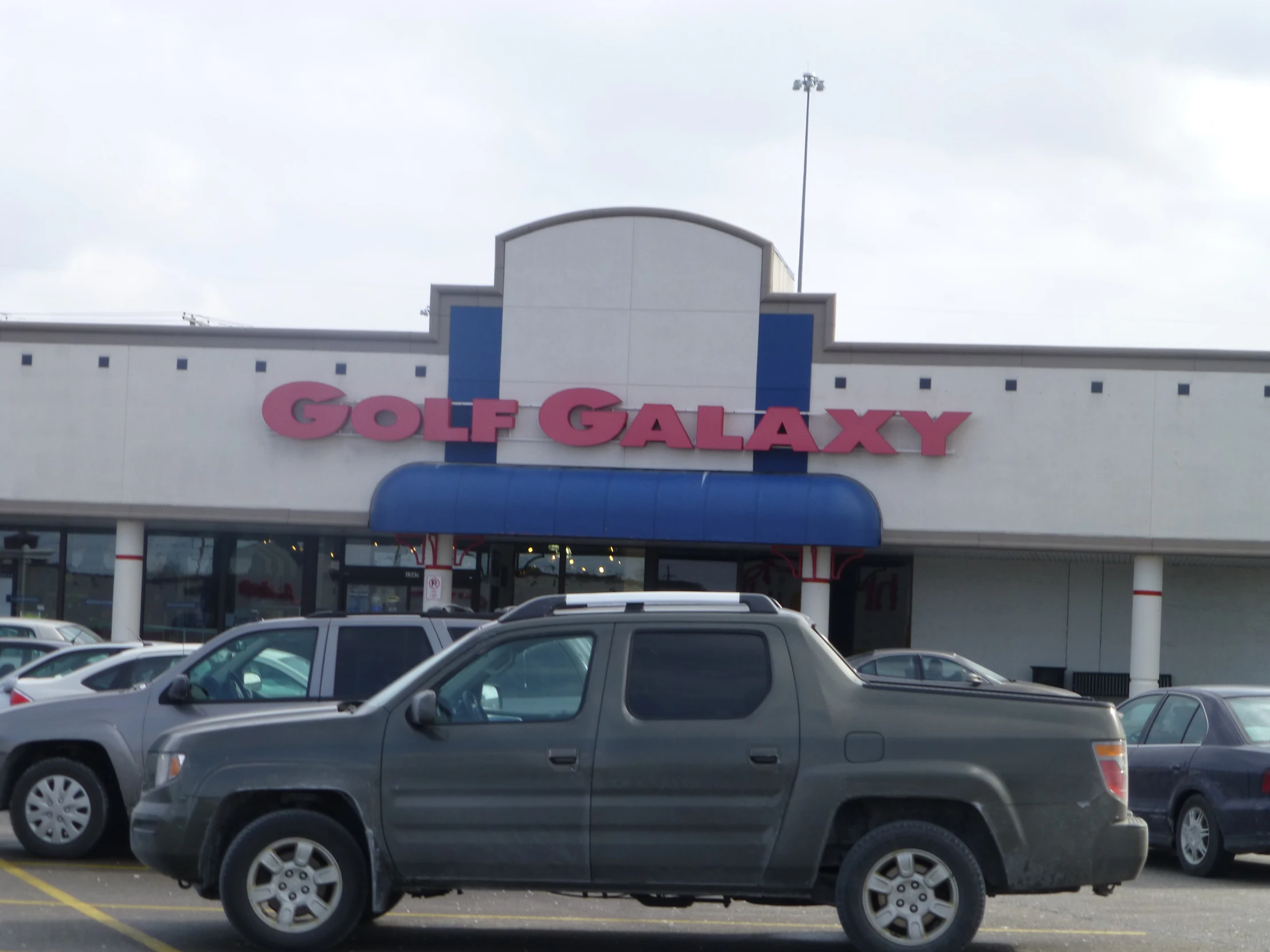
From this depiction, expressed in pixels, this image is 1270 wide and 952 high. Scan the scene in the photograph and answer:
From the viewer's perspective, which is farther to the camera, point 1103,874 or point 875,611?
point 875,611

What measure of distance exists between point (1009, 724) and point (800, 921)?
2.65m

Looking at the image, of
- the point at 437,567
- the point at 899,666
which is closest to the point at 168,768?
the point at 899,666

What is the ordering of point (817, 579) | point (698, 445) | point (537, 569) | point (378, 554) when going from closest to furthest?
point (817, 579) → point (698, 445) → point (537, 569) → point (378, 554)

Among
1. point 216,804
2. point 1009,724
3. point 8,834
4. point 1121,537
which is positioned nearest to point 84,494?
point 8,834

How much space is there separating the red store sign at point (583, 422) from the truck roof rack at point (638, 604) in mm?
16344

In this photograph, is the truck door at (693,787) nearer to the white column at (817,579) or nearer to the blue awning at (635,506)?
the blue awning at (635,506)

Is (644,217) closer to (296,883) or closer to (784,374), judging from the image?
(784,374)

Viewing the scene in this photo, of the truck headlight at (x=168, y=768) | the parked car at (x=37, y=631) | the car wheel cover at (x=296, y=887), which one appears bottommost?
the car wheel cover at (x=296, y=887)

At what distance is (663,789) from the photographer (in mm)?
7141

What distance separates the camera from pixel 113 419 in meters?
24.9

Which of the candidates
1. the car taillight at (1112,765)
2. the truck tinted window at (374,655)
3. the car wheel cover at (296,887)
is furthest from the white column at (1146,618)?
the car wheel cover at (296,887)

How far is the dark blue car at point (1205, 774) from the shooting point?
10.9 metres

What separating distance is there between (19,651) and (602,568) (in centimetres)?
1261

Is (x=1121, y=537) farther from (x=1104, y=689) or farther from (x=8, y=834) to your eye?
(x=8, y=834)
